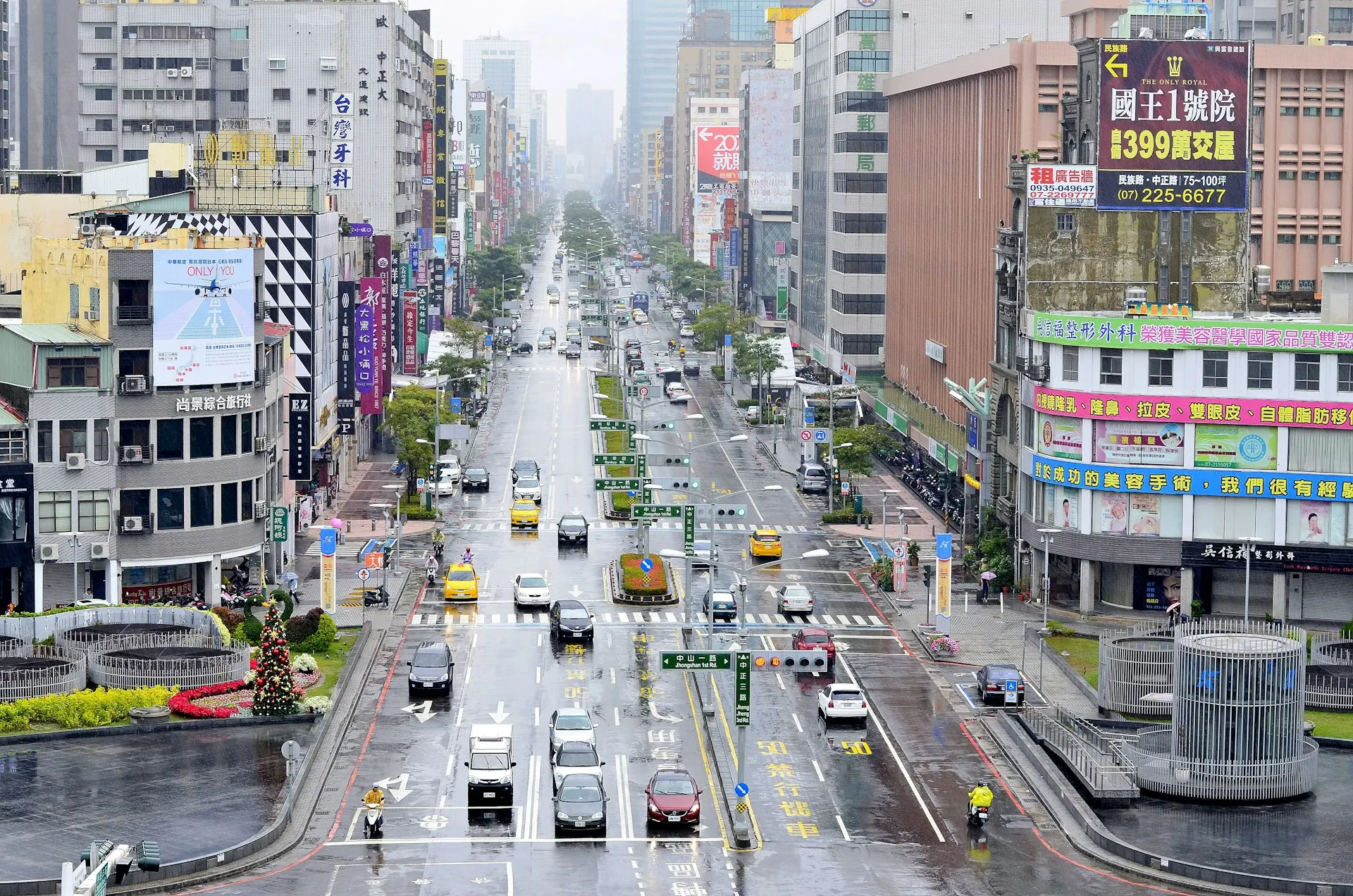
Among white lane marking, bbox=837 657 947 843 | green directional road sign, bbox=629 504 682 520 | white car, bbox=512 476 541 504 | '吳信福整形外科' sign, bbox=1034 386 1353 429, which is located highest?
'吳信福整形外科' sign, bbox=1034 386 1353 429

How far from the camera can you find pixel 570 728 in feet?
240

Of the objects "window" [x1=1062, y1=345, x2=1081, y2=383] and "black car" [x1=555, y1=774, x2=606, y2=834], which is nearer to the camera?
"black car" [x1=555, y1=774, x2=606, y2=834]

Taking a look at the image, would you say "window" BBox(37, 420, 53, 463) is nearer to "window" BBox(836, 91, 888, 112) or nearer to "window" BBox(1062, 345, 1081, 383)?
"window" BBox(1062, 345, 1081, 383)

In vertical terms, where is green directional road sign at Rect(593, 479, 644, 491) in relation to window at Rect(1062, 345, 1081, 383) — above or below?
below

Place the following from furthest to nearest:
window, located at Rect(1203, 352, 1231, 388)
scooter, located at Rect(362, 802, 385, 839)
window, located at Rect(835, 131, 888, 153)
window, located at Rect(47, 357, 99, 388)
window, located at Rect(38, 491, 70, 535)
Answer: window, located at Rect(835, 131, 888, 153) → window, located at Rect(1203, 352, 1231, 388) → window, located at Rect(47, 357, 99, 388) → window, located at Rect(38, 491, 70, 535) → scooter, located at Rect(362, 802, 385, 839)

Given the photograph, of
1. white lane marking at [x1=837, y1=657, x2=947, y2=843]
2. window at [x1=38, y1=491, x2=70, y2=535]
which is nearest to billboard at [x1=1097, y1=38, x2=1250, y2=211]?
white lane marking at [x1=837, y1=657, x2=947, y2=843]

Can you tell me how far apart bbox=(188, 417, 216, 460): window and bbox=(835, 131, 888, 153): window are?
94107mm

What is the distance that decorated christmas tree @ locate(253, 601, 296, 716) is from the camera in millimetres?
76625

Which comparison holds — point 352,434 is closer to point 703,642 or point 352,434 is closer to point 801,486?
point 801,486

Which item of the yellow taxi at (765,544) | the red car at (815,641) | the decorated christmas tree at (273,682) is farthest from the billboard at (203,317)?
the yellow taxi at (765,544)

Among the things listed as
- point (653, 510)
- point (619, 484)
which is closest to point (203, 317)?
point (653, 510)

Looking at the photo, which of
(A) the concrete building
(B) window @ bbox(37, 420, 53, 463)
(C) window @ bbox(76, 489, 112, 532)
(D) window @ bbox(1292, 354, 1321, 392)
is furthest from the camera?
(A) the concrete building

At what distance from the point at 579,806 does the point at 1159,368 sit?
46.2 metres

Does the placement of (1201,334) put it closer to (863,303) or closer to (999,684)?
(999,684)
